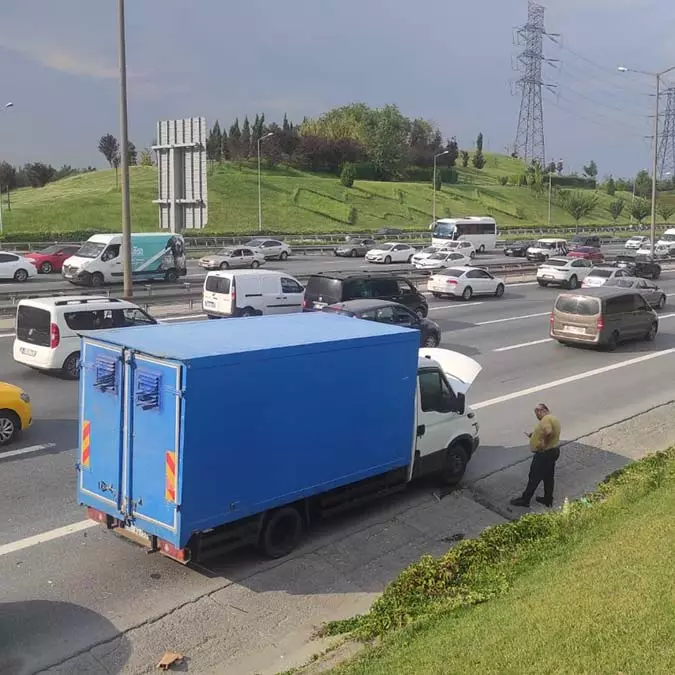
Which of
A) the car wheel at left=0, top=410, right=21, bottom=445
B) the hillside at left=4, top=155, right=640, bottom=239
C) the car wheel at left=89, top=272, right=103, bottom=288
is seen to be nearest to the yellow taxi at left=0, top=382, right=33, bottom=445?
the car wheel at left=0, top=410, right=21, bottom=445

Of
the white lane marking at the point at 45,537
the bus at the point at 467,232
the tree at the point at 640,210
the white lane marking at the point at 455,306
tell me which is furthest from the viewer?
the tree at the point at 640,210

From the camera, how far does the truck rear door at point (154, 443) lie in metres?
7.45

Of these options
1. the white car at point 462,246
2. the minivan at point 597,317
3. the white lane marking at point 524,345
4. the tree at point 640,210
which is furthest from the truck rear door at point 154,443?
the tree at point 640,210

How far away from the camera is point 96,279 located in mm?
32219

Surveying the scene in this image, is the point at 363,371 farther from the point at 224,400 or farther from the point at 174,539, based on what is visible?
the point at 174,539

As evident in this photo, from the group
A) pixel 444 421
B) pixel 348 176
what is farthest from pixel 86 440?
pixel 348 176

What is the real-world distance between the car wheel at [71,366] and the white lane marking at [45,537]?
751cm

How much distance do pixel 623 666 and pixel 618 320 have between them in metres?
19.0

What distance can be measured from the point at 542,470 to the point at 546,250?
46159mm

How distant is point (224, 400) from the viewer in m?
7.69

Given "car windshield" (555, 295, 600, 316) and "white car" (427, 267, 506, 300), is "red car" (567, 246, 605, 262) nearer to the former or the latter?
"white car" (427, 267, 506, 300)

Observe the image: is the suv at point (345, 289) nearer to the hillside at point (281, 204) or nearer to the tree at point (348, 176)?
the hillside at point (281, 204)

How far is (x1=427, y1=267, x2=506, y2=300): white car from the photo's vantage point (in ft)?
108

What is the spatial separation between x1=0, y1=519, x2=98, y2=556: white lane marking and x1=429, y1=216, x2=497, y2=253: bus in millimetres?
50538
